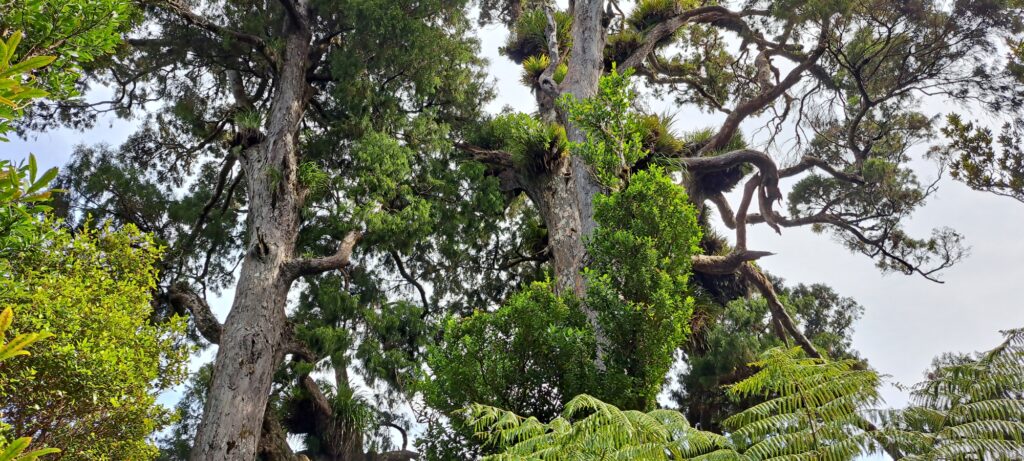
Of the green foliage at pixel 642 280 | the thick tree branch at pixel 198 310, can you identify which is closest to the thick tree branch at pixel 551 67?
the green foliage at pixel 642 280

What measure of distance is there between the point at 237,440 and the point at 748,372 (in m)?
6.26

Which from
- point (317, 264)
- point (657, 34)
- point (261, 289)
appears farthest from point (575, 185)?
point (261, 289)

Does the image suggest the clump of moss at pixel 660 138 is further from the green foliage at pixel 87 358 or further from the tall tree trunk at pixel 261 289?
the green foliage at pixel 87 358

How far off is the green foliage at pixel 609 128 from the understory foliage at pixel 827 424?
2664 millimetres

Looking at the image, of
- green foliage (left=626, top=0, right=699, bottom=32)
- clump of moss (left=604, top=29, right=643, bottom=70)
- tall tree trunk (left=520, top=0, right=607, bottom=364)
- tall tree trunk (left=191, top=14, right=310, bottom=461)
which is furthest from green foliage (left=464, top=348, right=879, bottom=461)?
green foliage (left=626, top=0, right=699, bottom=32)

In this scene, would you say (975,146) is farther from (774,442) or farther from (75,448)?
(75,448)

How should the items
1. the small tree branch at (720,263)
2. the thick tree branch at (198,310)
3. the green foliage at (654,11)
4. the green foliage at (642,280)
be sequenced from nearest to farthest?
the green foliage at (642,280)
the thick tree branch at (198,310)
the small tree branch at (720,263)
the green foliage at (654,11)

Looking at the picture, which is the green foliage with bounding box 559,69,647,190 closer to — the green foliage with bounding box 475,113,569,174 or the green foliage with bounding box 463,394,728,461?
the green foliage with bounding box 475,113,569,174

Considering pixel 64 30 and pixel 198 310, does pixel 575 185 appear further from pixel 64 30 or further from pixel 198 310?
pixel 64 30

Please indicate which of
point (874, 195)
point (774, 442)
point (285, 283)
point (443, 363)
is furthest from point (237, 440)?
point (874, 195)

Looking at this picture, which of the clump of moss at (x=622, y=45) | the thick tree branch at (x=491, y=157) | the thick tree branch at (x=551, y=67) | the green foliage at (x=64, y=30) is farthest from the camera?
the clump of moss at (x=622, y=45)

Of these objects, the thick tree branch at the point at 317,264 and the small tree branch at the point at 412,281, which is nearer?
the thick tree branch at the point at 317,264

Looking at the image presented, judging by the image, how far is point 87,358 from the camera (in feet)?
16.0

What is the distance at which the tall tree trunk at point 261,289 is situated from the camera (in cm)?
726
